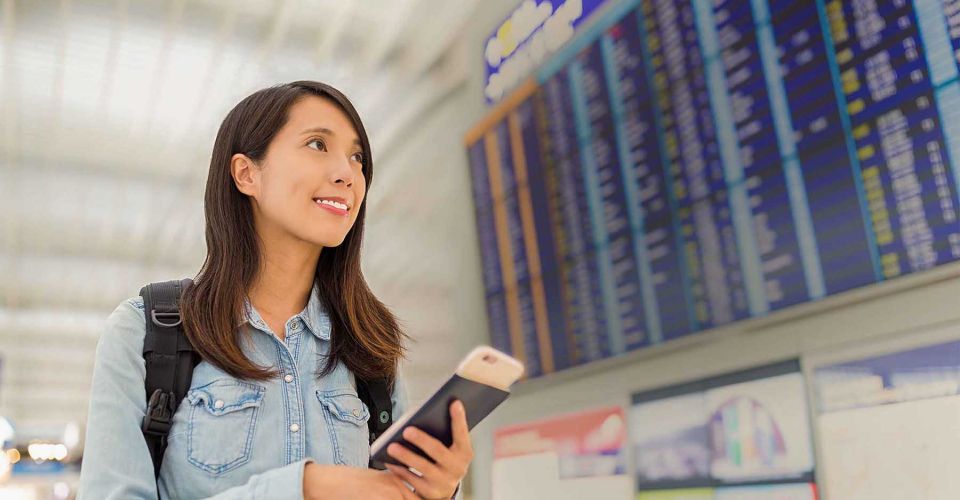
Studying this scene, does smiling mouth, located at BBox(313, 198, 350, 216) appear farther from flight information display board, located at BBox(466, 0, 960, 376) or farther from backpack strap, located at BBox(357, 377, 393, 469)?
flight information display board, located at BBox(466, 0, 960, 376)

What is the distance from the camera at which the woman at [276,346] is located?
106 centimetres

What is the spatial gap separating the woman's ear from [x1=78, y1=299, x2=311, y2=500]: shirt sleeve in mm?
267

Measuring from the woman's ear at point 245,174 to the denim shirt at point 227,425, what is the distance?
0.19m

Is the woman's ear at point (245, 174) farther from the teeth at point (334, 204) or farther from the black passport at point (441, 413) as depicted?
the black passport at point (441, 413)

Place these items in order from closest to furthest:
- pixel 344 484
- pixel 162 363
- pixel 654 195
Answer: pixel 344 484 → pixel 162 363 → pixel 654 195

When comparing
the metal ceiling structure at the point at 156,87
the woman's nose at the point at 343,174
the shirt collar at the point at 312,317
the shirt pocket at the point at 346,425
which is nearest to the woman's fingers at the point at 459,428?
the shirt pocket at the point at 346,425

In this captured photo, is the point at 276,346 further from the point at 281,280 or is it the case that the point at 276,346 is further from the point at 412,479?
the point at 412,479

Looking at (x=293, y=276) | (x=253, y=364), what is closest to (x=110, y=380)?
(x=253, y=364)

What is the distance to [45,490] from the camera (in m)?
20.2

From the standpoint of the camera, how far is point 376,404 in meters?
1.33

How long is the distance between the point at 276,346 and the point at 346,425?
16 cm

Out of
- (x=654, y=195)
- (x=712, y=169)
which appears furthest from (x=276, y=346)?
(x=654, y=195)

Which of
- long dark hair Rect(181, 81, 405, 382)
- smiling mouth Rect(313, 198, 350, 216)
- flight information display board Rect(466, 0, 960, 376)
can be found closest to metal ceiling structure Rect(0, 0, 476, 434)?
flight information display board Rect(466, 0, 960, 376)

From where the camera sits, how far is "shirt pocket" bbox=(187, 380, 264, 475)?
110 centimetres
